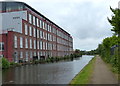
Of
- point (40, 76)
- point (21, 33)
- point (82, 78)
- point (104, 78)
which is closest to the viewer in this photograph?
point (104, 78)

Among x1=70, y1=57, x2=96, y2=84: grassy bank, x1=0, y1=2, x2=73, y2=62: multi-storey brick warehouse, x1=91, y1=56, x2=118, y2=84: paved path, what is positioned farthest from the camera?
x1=0, y1=2, x2=73, y2=62: multi-storey brick warehouse

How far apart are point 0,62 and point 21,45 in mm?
15927

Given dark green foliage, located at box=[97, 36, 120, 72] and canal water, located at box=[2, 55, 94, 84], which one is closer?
canal water, located at box=[2, 55, 94, 84]

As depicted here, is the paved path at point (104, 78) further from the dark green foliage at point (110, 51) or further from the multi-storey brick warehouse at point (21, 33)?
the multi-storey brick warehouse at point (21, 33)

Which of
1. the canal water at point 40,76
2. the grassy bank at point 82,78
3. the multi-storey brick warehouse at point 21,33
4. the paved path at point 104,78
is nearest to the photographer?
the paved path at point 104,78

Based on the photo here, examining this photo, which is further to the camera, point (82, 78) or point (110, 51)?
point (110, 51)

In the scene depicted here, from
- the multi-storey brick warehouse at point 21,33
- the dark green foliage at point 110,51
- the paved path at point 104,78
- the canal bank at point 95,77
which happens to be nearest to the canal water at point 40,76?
the canal bank at point 95,77

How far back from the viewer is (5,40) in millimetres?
39000

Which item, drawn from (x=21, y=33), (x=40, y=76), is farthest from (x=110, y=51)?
(x=21, y=33)

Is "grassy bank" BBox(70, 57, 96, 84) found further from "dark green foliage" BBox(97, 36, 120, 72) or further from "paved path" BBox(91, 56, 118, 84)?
"dark green foliage" BBox(97, 36, 120, 72)

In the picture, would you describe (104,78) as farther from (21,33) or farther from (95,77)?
(21,33)

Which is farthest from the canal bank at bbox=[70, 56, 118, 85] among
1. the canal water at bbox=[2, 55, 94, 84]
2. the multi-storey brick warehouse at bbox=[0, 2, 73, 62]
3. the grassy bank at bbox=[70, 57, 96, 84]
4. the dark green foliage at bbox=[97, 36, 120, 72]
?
the multi-storey brick warehouse at bbox=[0, 2, 73, 62]

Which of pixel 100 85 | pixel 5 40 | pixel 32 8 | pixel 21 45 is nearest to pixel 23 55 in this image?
pixel 21 45

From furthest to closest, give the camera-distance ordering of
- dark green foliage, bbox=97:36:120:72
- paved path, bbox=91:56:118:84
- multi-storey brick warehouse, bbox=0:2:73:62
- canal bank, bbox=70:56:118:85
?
1. multi-storey brick warehouse, bbox=0:2:73:62
2. dark green foliage, bbox=97:36:120:72
3. canal bank, bbox=70:56:118:85
4. paved path, bbox=91:56:118:84
